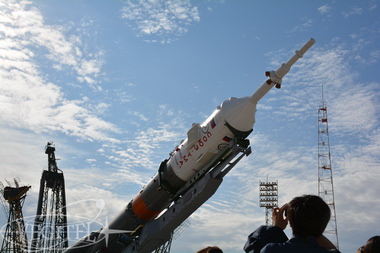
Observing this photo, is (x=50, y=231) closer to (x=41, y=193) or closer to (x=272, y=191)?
(x=41, y=193)

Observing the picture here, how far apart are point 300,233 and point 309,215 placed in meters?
0.15

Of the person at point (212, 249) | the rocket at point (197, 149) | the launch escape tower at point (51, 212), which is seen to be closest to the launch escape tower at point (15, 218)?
the launch escape tower at point (51, 212)

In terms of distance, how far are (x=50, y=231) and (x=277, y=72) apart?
77.9ft

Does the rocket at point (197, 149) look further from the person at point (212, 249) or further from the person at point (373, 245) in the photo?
the person at point (373, 245)

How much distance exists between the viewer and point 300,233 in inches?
109

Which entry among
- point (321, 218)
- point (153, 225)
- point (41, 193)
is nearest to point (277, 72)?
point (153, 225)

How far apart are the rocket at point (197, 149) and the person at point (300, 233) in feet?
28.5

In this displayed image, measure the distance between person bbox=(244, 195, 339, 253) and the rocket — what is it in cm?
869

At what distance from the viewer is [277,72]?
1193 cm

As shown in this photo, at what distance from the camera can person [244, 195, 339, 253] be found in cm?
266

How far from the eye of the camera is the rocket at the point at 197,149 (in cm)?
1166

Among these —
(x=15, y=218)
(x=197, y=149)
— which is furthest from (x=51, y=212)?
(x=197, y=149)

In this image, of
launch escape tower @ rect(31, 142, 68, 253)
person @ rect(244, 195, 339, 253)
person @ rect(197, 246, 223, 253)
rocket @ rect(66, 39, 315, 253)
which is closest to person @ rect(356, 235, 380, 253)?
person @ rect(244, 195, 339, 253)

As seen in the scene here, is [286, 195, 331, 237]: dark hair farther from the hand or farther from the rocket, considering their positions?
the rocket
